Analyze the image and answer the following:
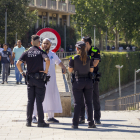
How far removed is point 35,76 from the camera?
6.37 m

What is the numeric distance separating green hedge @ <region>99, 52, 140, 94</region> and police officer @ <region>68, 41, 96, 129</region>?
66.7 feet

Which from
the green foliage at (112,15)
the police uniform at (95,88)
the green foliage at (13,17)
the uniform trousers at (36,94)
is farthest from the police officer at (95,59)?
the green foliage at (112,15)

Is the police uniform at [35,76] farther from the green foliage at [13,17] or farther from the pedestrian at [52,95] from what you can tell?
the green foliage at [13,17]

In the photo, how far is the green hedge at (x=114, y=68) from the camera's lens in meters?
28.6

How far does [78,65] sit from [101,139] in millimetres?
1499

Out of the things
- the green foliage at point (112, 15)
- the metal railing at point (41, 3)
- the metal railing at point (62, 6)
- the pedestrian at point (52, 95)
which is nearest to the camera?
the pedestrian at point (52, 95)

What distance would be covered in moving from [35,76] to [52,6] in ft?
144

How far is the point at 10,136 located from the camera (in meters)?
5.67

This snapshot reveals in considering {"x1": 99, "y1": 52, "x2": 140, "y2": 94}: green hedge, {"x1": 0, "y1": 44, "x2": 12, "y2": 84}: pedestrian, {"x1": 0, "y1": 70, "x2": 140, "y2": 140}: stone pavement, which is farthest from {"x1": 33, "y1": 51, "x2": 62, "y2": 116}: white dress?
{"x1": 99, "y1": 52, "x2": 140, "y2": 94}: green hedge

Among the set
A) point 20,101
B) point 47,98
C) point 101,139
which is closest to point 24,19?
point 20,101

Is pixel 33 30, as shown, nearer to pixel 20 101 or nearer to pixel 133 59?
pixel 133 59

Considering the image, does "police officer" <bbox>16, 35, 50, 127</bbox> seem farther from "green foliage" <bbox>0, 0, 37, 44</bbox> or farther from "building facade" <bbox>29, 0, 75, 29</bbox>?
"building facade" <bbox>29, 0, 75, 29</bbox>

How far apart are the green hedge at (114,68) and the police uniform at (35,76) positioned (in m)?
20.4

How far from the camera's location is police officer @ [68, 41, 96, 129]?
6258 millimetres
